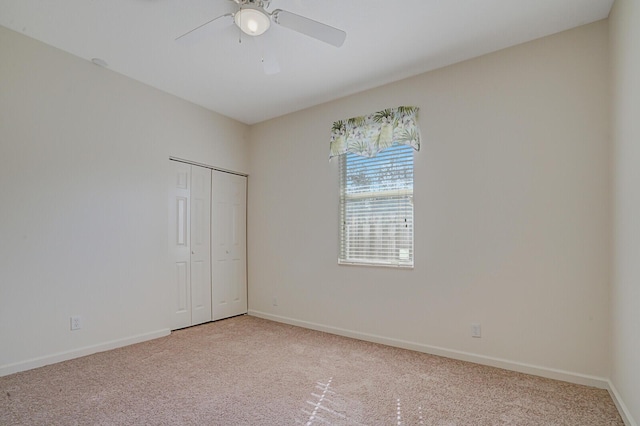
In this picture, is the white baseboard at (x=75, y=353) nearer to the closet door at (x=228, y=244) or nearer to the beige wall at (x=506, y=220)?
the closet door at (x=228, y=244)

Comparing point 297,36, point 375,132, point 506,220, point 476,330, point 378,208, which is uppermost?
point 297,36

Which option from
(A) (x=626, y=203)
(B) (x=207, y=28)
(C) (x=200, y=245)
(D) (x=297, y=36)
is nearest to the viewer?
(A) (x=626, y=203)

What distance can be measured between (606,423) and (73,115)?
15.2ft

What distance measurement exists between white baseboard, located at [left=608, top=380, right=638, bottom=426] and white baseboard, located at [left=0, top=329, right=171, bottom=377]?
154 inches

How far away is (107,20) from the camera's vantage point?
256 centimetres

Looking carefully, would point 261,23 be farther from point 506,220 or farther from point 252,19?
point 506,220

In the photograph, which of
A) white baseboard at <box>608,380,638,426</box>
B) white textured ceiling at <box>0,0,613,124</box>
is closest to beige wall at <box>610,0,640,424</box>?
white baseboard at <box>608,380,638,426</box>

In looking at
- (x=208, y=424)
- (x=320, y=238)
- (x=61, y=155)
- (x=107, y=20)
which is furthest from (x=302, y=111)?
(x=208, y=424)

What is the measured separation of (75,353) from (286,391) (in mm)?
2032

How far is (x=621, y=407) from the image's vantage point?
212 cm

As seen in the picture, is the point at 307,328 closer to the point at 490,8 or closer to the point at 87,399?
the point at 87,399

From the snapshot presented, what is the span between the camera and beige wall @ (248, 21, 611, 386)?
2547 mm

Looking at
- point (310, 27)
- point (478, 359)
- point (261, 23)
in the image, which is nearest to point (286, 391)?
point (478, 359)

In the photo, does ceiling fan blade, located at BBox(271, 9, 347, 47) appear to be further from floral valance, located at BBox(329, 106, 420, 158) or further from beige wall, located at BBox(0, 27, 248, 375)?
beige wall, located at BBox(0, 27, 248, 375)
